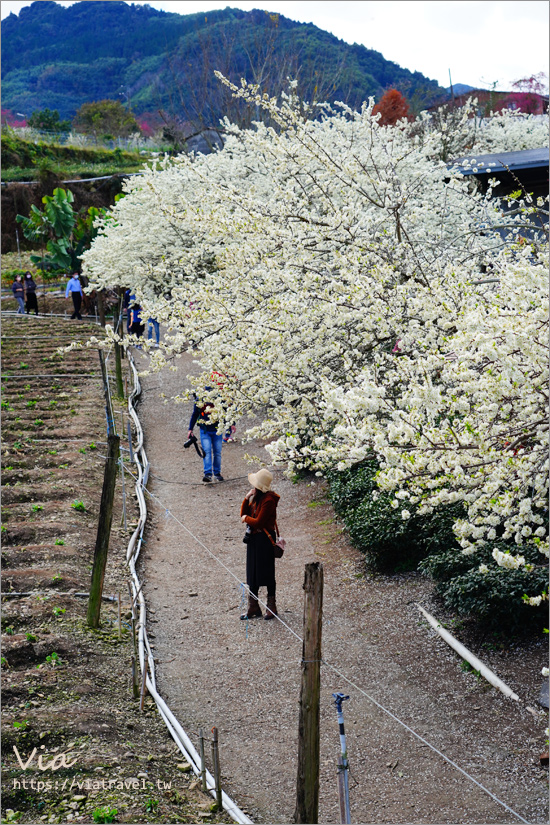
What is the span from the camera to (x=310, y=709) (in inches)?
181

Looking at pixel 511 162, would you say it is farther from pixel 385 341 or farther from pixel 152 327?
pixel 152 327

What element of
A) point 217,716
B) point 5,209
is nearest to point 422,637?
point 217,716

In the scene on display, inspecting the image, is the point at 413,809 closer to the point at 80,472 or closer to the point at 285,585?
the point at 285,585

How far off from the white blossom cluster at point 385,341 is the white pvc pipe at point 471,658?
113cm

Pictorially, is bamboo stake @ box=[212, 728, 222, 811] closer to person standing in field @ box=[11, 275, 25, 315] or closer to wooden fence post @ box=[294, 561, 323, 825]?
wooden fence post @ box=[294, 561, 323, 825]

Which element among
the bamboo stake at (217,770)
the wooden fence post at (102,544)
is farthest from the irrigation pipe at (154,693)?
the wooden fence post at (102,544)

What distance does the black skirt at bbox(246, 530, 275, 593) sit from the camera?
7.75 metres

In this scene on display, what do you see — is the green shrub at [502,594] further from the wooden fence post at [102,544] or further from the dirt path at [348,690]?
the wooden fence post at [102,544]

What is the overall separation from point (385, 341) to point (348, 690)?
3.86 m

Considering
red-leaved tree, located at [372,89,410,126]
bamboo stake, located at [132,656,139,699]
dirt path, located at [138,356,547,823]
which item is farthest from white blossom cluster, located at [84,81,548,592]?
red-leaved tree, located at [372,89,410,126]

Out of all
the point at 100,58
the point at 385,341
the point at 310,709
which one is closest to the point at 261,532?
the point at 385,341

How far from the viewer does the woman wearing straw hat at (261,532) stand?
7711 millimetres

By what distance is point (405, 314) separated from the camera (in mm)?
7785

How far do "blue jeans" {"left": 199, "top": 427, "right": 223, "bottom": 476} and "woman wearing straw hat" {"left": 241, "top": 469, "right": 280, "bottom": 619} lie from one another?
4.53 metres
